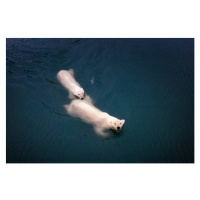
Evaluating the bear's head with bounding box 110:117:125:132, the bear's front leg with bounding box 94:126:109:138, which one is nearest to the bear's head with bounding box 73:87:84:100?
the bear's front leg with bounding box 94:126:109:138

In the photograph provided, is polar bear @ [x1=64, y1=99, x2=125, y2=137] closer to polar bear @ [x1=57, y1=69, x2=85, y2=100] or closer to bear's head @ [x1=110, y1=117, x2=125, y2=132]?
bear's head @ [x1=110, y1=117, x2=125, y2=132]

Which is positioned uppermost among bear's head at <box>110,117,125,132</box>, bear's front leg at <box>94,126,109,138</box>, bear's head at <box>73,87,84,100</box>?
bear's head at <box>73,87,84,100</box>

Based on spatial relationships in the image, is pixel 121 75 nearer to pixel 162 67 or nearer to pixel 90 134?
pixel 162 67

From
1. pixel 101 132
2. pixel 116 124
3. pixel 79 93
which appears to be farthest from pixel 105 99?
pixel 116 124

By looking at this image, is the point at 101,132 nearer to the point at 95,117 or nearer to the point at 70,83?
the point at 95,117

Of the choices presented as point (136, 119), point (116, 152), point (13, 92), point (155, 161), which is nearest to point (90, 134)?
point (116, 152)

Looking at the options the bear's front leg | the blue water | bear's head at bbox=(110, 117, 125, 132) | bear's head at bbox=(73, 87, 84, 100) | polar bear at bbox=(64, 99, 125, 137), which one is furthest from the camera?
bear's head at bbox=(73, 87, 84, 100)
